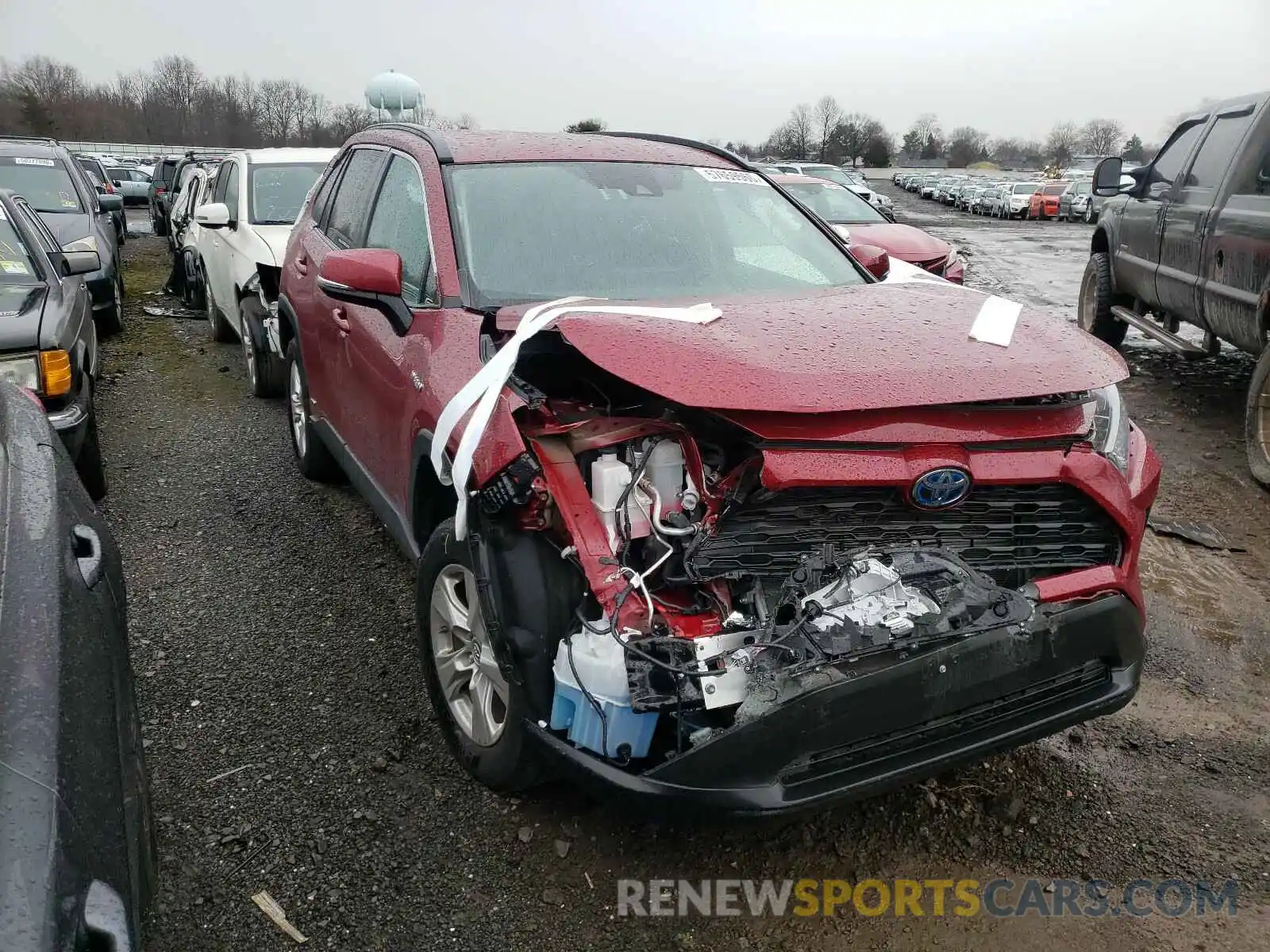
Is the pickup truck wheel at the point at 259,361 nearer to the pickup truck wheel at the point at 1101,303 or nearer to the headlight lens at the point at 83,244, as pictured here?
the headlight lens at the point at 83,244

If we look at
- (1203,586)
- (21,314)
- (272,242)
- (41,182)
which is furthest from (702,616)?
(41,182)

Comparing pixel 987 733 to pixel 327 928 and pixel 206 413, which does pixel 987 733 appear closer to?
pixel 327 928

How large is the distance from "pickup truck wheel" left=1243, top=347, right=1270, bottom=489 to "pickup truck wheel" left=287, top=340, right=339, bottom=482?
195 inches

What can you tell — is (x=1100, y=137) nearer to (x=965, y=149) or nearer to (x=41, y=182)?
(x=965, y=149)

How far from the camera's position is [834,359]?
7.71 feet

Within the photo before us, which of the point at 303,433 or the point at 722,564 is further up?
the point at 722,564

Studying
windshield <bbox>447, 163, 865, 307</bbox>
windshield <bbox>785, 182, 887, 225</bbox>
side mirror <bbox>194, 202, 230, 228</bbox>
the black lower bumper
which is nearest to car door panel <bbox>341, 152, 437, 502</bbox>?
windshield <bbox>447, 163, 865, 307</bbox>

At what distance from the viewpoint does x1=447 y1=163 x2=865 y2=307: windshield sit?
3105 mm

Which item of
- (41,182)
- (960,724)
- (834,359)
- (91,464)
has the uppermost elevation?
(41,182)

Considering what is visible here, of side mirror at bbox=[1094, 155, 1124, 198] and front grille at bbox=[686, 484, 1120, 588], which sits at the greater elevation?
side mirror at bbox=[1094, 155, 1124, 198]

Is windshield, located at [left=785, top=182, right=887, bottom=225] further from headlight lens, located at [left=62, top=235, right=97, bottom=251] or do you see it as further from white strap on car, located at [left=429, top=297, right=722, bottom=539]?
white strap on car, located at [left=429, top=297, right=722, bottom=539]

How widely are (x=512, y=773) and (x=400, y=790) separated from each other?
→ 506mm

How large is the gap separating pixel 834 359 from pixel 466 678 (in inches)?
54.8

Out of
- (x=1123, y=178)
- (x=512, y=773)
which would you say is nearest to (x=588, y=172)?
(x=512, y=773)
